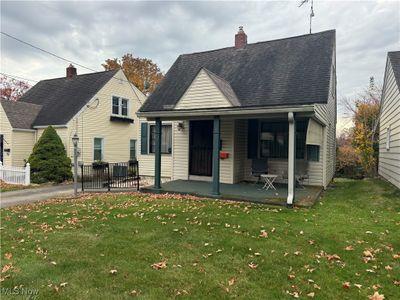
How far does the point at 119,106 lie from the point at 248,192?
40.9ft

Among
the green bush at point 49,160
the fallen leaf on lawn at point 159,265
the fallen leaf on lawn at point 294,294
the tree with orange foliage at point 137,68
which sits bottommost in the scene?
the fallen leaf on lawn at point 159,265

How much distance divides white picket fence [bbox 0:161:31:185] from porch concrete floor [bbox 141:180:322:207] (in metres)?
6.90

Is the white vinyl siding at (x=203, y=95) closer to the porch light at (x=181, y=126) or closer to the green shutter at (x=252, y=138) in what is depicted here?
the porch light at (x=181, y=126)

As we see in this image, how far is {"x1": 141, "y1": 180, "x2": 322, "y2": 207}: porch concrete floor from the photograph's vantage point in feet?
25.5

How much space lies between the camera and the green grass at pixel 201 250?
3270 millimetres

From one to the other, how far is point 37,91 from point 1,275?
19.3 meters

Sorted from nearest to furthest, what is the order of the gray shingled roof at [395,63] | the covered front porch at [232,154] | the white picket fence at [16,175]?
the covered front porch at [232,154] → the gray shingled roof at [395,63] → the white picket fence at [16,175]

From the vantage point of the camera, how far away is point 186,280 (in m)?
3.43

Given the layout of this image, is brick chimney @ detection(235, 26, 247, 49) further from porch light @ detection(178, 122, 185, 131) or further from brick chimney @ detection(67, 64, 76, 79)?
brick chimney @ detection(67, 64, 76, 79)

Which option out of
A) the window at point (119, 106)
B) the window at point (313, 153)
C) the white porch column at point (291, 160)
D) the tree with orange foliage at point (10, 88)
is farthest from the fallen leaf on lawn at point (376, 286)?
the tree with orange foliage at point (10, 88)

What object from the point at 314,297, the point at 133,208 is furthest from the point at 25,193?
the point at 314,297

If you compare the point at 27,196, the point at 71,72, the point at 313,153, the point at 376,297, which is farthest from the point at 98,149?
the point at 376,297

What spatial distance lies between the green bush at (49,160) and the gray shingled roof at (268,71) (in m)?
5.34

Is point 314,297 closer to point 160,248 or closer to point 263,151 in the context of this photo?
point 160,248
